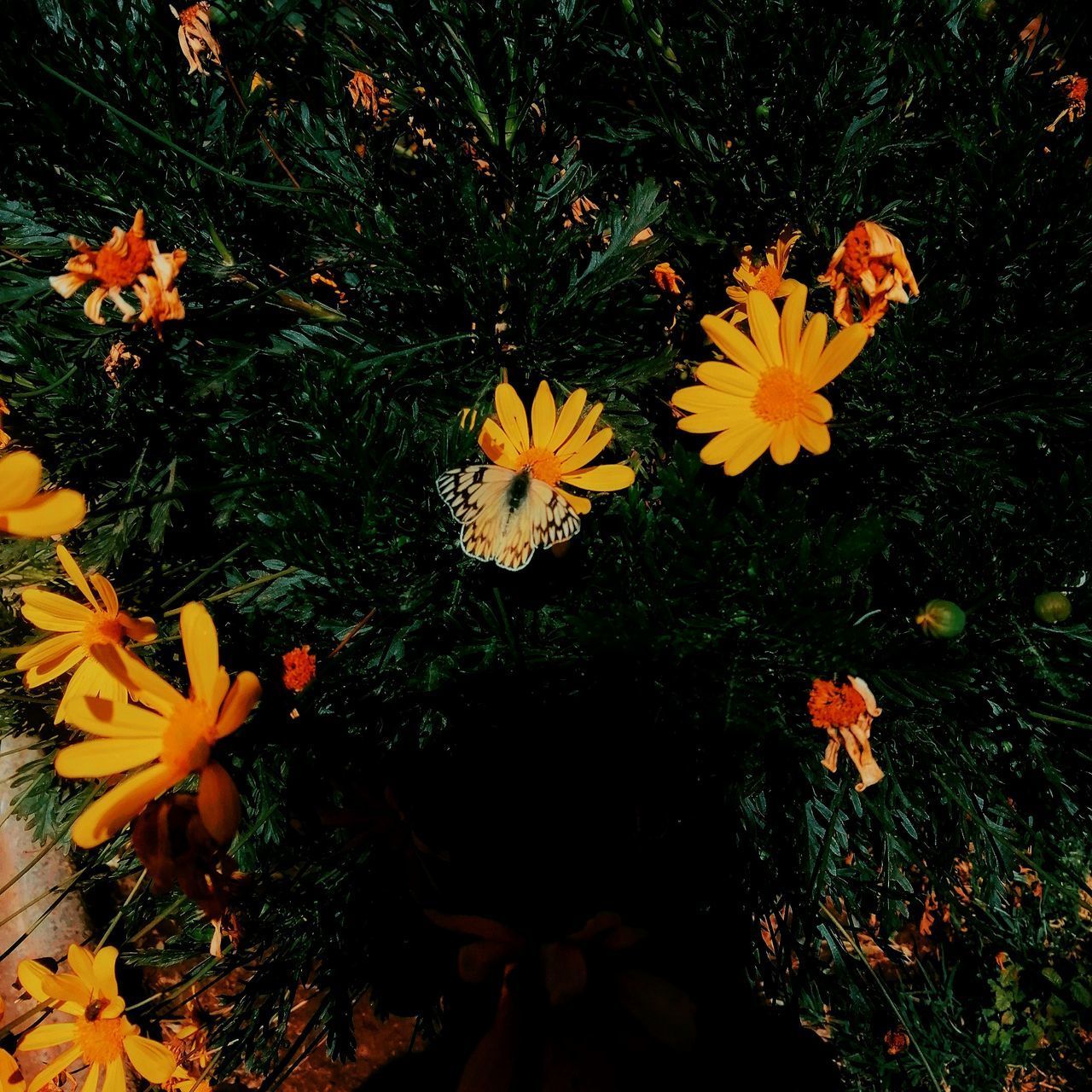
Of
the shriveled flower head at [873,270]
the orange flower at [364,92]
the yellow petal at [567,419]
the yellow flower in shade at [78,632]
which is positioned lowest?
the yellow flower in shade at [78,632]

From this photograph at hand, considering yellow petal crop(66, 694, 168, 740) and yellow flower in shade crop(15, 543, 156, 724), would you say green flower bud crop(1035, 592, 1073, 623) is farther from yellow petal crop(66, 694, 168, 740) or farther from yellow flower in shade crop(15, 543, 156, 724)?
yellow flower in shade crop(15, 543, 156, 724)

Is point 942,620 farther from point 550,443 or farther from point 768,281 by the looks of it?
point 768,281

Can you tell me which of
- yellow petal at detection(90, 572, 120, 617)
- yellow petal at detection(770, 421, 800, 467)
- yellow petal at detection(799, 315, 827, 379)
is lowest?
yellow petal at detection(90, 572, 120, 617)

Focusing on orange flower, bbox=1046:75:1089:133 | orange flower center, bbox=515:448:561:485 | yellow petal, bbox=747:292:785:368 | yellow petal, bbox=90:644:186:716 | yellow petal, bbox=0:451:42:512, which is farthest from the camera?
orange flower, bbox=1046:75:1089:133

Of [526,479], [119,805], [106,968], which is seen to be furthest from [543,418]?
[106,968]

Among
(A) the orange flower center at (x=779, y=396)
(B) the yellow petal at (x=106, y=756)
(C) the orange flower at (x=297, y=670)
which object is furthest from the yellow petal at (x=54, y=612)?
(A) the orange flower center at (x=779, y=396)

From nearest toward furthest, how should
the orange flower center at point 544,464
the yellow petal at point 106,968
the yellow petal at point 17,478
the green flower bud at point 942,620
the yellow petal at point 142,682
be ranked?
the yellow petal at point 17,478 < the yellow petal at point 142,682 < the green flower bud at point 942,620 < the yellow petal at point 106,968 < the orange flower center at point 544,464

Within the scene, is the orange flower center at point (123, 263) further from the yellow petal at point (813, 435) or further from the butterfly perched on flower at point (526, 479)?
the yellow petal at point (813, 435)

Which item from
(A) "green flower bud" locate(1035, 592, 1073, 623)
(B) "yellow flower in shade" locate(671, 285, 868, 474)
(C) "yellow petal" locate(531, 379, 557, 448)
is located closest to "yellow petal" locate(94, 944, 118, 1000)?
(C) "yellow petal" locate(531, 379, 557, 448)
